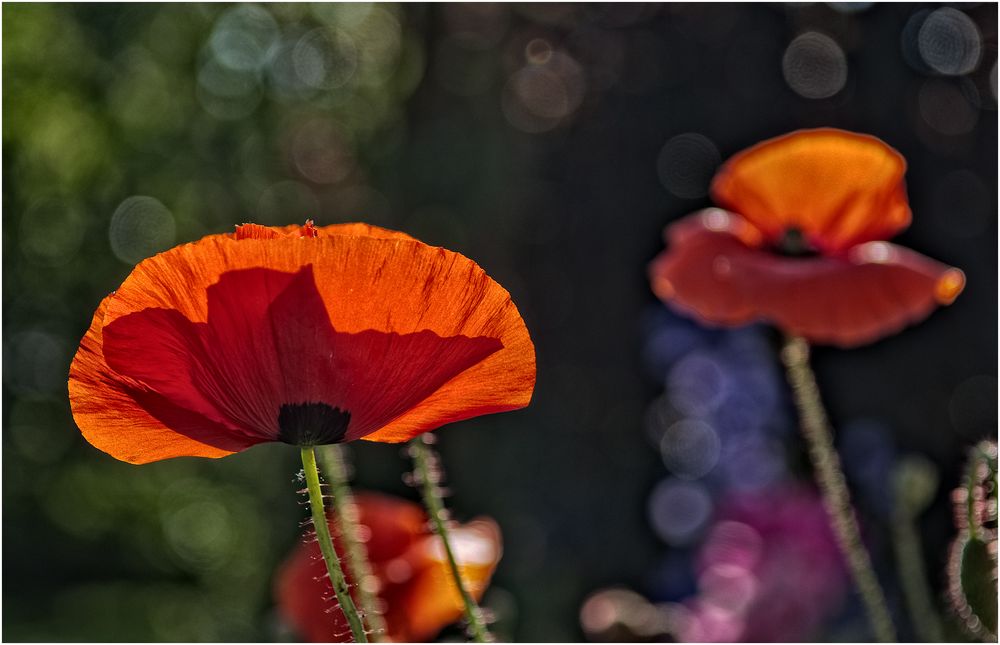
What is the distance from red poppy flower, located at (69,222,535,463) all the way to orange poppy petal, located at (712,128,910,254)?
30 cm

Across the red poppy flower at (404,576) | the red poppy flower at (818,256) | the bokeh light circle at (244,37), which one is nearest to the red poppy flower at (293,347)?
the red poppy flower at (404,576)

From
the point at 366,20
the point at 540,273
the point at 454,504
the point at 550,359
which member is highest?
the point at 366,20

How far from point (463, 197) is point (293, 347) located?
1.97m

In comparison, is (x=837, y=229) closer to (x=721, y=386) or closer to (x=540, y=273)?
(x=721, y=386)

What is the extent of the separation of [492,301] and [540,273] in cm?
197

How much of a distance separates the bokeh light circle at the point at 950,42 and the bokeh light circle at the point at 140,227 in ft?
4.32

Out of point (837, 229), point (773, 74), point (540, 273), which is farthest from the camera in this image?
point (540, 273)

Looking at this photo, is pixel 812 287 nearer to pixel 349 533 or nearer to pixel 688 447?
pixel 349 533

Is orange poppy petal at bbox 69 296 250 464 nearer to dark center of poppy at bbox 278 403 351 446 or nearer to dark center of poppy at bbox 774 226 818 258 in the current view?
dark center of poppy at bbox 278 403 351 446

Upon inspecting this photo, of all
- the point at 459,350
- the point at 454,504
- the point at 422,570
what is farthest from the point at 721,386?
the point at 459,350

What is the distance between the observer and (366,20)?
7.38 ft

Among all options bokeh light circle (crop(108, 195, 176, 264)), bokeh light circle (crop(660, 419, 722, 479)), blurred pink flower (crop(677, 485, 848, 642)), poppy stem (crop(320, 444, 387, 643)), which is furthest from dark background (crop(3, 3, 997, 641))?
poppy stem (crop(320, 444, 387, 643))

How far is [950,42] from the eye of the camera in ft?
6.14

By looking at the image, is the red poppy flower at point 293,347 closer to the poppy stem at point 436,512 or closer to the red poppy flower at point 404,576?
the poppy stem at point 436,512
